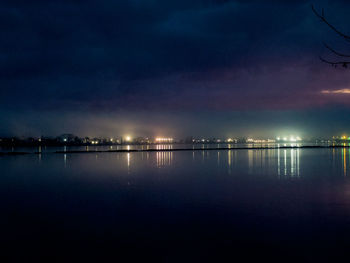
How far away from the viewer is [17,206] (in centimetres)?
1116

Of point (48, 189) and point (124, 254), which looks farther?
point (48, 189)

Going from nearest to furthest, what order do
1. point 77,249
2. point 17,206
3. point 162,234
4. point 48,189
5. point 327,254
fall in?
1. point 327,254
2. point 77,249
3. point 162,234
4. point 17,206
5. point 48,189

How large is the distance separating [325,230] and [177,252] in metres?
4.48

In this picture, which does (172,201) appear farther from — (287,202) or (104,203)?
(287,202)

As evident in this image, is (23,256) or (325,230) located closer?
(23,256)

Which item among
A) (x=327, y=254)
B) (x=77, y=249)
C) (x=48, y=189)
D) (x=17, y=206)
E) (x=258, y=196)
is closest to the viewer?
(x=327, y=254)

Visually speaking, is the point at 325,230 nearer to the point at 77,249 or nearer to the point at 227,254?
the point at 227,254

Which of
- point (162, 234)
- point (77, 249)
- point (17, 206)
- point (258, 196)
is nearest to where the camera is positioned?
point (77, 249)

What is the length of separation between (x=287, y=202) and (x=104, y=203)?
25.3ft

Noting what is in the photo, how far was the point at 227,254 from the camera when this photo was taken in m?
6.24

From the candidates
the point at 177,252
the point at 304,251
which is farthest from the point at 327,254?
the point at 177,252

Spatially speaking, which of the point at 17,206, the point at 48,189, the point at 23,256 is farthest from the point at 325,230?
the point at 48,189

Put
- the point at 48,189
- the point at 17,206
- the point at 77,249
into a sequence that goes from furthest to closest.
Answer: the point at 48,189 → the point at 17,206 → the point at 77,249

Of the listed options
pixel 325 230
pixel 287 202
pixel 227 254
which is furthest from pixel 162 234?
pixel 287 202
